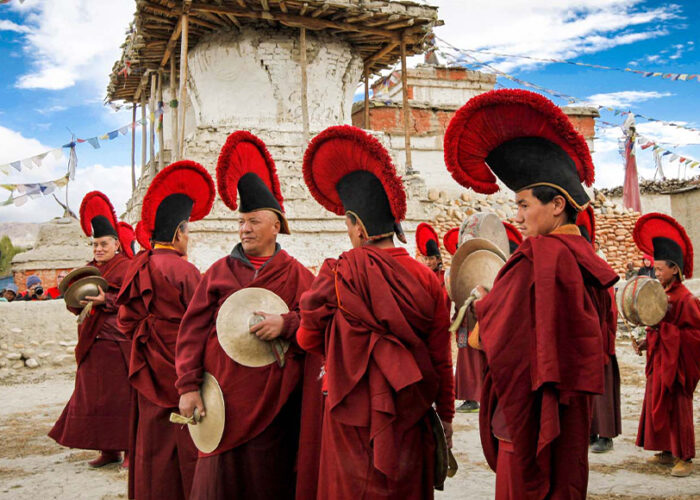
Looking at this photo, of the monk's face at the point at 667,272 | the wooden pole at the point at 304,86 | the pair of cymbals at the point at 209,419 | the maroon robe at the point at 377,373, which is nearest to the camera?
the maroon robe at the point at 377,373

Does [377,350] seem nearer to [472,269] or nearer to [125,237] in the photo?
[472,269]

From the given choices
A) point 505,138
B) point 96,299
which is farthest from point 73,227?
point 505,138

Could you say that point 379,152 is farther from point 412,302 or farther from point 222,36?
point 222,36

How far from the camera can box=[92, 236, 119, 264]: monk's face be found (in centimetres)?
598

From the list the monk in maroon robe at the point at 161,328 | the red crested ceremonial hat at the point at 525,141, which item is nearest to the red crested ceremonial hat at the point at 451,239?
the monk in maroon robe at the point at 161,328

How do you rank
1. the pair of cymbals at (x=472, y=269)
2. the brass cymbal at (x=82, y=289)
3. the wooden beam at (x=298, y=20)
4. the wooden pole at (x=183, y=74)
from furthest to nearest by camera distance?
the wooden beam at (x=298, y=20) → the wooden pole at (x=183, y=74) → the brass cymbal at (x=82, y=289) → the pair of cymbals at (x=472, y=269)

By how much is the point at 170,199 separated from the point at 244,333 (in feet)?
5.16

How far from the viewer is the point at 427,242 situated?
28.1ft

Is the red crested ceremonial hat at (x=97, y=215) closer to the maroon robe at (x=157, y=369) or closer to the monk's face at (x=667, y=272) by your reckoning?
the maroon robe at (x=157, y=369)

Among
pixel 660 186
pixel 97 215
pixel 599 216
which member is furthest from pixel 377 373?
pixel 660 186

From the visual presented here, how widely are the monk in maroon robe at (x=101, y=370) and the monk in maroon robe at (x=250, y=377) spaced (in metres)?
2.36

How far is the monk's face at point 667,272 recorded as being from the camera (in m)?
5.43

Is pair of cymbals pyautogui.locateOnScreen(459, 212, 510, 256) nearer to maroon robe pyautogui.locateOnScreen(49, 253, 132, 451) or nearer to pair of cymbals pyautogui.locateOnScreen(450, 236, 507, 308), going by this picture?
pair of cymbals pyautogui.locateOnScreen(450, 236, 507, 308)

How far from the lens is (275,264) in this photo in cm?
371
